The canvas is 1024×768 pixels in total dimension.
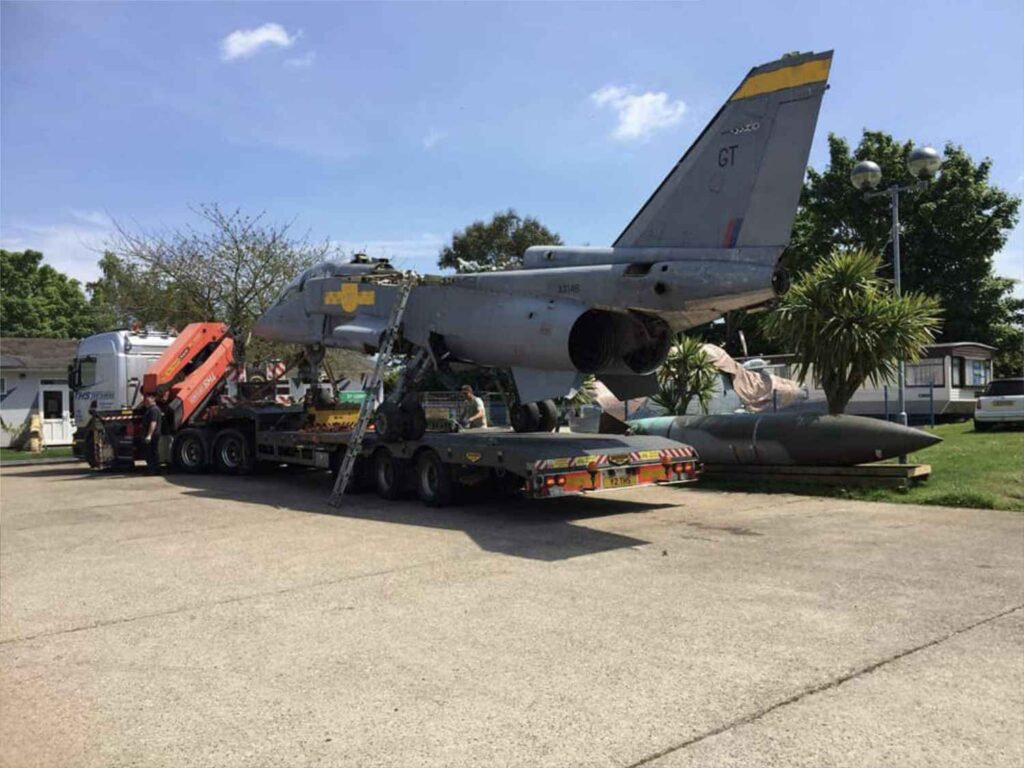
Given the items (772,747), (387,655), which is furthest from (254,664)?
(772,747)

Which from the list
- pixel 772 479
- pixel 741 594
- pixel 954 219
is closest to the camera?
pixel 741 594

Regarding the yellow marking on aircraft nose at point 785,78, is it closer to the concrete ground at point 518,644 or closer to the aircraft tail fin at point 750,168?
the aircraft tail fin at point 750,168

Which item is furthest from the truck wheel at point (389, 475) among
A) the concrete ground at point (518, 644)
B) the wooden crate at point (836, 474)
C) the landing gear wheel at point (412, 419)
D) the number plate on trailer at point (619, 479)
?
the wooden crate at point (836, 474)

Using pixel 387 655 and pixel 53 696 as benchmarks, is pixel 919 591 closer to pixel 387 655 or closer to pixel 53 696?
pixel 387 655

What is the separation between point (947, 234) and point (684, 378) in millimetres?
25910

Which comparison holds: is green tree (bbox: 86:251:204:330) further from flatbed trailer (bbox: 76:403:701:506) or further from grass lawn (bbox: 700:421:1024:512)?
grass lawn (bbox: 700:421:1024:512)

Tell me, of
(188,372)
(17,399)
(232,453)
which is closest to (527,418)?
(232,453)

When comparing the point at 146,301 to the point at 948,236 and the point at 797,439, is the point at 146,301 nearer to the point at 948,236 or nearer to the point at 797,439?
the point at 797,439

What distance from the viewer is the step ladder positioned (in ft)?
40.1

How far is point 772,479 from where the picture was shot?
45.3ft

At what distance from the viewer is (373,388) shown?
1225 cm

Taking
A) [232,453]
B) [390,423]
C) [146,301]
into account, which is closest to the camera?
[390,423]

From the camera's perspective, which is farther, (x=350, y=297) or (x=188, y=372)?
(x=188, y=372)

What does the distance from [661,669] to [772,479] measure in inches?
374
